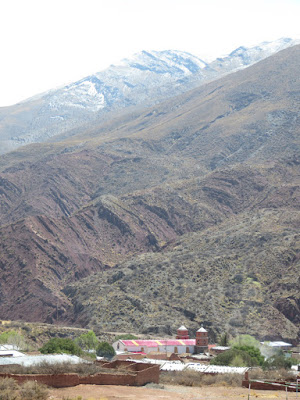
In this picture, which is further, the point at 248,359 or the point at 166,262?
the point at 166,262

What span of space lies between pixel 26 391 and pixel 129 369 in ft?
51.0

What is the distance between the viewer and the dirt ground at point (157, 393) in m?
42.9

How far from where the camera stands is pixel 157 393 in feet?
153

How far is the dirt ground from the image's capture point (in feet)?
141

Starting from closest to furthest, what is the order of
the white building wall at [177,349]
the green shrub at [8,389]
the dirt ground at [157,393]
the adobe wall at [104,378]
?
the green shrub at [8,389], the dirt ground at [157,393], the adobe wall at [104,378], the white building wall at [177,349]

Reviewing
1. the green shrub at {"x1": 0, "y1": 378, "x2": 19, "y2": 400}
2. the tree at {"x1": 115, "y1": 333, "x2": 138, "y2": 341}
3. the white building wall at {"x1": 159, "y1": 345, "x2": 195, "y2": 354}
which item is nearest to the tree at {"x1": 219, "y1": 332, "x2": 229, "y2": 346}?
the white building wall at {"x1": 159, "y1": 345, "x2": 195, "y2": 354}

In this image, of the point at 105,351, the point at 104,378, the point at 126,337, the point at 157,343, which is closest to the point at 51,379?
the point at 104,378

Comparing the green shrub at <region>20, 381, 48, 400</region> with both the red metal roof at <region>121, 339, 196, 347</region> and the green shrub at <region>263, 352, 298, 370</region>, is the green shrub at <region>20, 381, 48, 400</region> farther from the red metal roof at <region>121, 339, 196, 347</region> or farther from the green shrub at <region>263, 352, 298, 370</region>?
the red metal roof at <region>121, 339, 196, 347</region>

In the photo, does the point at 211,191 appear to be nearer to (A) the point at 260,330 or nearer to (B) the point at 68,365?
(A) the point at 260,330

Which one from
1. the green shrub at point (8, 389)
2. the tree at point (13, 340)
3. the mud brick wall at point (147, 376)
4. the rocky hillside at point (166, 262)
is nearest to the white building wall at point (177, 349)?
the tree at point (13, 340)

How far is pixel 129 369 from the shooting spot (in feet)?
179

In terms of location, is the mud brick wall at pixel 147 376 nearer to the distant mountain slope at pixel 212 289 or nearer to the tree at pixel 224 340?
the tree at pixel 224 340

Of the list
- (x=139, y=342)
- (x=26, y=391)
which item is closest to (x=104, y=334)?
(x=139, y=342)

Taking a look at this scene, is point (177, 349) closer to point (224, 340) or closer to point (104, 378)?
point (224, 340)
